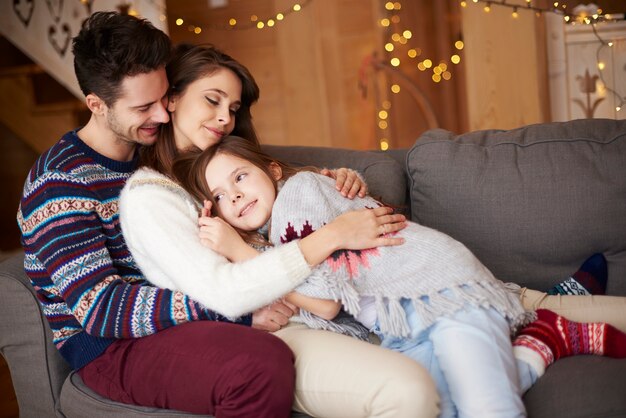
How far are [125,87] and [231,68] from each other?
0.37 meters

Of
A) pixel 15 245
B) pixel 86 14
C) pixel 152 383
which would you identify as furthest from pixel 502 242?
pixel 15 245

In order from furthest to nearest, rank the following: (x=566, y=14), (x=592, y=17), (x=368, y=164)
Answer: (x=566, y=14) < (x=592, y=17) < (x=368, y=164)

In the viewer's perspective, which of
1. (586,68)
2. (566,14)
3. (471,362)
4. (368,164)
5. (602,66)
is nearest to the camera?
(471,362)

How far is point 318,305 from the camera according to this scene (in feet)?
5.49

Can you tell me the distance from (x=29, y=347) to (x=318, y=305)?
796 millimetres

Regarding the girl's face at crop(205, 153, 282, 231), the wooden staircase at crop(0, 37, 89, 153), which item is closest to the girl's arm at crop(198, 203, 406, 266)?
the girl's face at crop(205, 153, 282, 231)

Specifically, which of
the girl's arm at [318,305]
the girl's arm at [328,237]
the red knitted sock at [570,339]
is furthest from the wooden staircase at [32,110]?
the red knitted sock at [570,339]

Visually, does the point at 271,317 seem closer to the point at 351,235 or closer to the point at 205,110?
the point at 351,235

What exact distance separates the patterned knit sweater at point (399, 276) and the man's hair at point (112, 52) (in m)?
0.52

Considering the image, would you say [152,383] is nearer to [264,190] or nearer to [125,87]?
[264,190]

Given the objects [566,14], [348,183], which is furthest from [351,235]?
[566,14]

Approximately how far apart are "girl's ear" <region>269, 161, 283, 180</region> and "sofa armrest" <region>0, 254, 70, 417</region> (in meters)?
0.71

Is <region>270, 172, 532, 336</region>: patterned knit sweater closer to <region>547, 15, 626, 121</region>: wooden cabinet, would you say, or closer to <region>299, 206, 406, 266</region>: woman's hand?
<region>299, 206, 406, 266</region>: woman's hand

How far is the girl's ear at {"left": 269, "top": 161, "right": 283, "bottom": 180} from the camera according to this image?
77.8 inches
